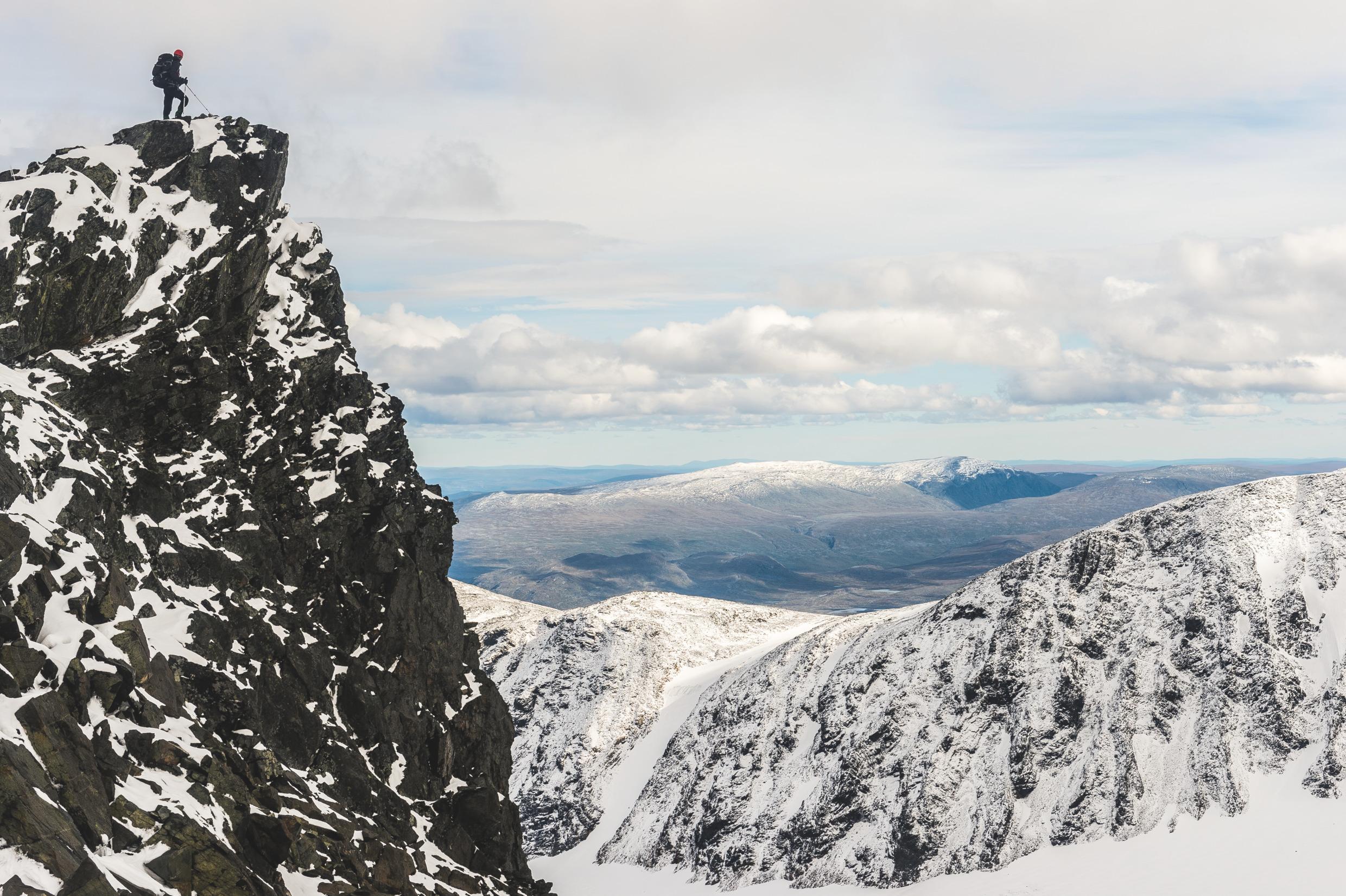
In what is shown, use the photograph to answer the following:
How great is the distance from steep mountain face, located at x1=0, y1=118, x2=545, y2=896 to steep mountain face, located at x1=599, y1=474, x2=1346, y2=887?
157 ft

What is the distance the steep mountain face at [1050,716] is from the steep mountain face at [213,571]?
157ft

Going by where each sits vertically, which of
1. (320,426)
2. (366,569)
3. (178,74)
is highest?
(178,74)

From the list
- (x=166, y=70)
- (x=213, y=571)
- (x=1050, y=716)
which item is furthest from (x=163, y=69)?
(x=1050, y=716)

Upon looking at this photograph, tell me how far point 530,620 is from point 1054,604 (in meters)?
93.4

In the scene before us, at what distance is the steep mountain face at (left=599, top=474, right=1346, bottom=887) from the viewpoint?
8831 cm

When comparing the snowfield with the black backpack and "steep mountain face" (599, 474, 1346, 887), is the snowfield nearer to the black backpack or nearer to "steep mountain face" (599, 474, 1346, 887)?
"steep mountain face" (599, 474, 1346, 887)

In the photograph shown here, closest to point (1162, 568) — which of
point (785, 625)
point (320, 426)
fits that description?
point (785, 625)

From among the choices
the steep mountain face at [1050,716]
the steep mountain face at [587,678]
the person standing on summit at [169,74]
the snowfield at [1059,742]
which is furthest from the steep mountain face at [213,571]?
the steep mountain face at [587,678]

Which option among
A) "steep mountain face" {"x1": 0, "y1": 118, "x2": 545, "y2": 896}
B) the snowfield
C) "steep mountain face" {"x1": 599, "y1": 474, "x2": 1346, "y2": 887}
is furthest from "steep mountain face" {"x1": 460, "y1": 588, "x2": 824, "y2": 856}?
"steep mountain face" {"x1": 0, "y1": 118, "x2": 545, "y2": 896}

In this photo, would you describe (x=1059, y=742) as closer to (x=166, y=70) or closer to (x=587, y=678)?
(x=587, y=678)

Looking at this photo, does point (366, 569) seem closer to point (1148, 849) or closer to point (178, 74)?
point (178, 74)

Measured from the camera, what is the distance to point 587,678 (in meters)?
142

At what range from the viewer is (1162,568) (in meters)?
107

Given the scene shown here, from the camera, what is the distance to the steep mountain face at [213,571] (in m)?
32.1
